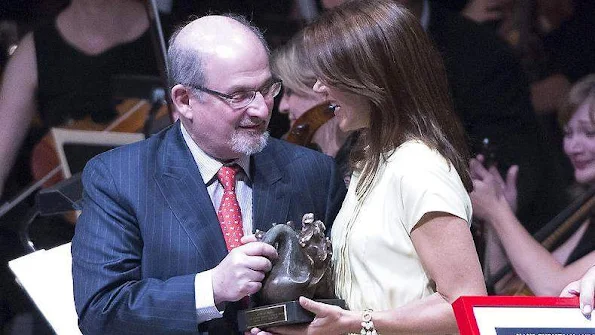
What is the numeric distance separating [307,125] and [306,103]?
9 cm

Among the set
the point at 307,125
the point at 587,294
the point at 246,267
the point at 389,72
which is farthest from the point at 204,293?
the point at 307,125

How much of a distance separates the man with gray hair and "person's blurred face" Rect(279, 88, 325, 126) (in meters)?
1.17

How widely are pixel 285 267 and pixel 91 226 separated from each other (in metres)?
0.56

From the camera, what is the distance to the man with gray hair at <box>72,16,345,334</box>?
120 inches

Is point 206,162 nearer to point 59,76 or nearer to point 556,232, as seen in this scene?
point 59,76

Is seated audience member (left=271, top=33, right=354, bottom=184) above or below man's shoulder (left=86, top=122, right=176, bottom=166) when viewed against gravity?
above

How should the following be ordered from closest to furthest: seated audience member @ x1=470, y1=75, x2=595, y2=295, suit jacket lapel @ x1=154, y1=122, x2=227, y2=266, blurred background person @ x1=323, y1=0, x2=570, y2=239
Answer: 1. suit jacket lapel @ x1=154, y1=122, x2=227, y2=266
2. seated audience member @ x1=470, y1=75, x2=595, y2=295
3. blurred background person @ x1=323, y1=0, x2=570, y2=239

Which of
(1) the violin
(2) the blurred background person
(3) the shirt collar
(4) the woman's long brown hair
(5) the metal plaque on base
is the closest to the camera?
(5) the metal plaque on base

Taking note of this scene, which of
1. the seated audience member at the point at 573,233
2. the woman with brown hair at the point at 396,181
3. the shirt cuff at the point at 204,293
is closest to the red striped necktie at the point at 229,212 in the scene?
the shirt cuff at the point at 204,293

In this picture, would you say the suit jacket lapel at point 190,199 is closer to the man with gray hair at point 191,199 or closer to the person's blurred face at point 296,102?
the man with gray hair at point 191,199

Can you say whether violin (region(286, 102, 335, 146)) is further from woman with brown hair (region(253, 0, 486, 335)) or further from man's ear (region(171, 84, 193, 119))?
woman with brown hair (region(253, 0, 486, 335))

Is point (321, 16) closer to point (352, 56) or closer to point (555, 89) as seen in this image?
point (352, 56)

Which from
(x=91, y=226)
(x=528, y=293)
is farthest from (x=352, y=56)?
(x=528, y=293)

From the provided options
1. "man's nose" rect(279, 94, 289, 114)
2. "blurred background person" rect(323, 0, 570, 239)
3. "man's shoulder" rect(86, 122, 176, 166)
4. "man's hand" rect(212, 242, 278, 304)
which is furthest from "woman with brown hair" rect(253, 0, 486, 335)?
"blurred background person" rect(323, 0, 570, 239)
